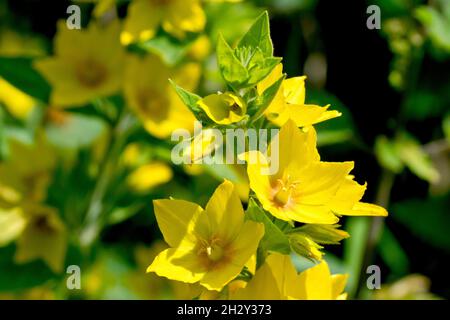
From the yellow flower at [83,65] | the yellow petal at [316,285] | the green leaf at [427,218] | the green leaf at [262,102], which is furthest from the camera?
the green leaf at [427,218]

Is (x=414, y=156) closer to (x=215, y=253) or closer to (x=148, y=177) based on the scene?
(x=148, y=177)

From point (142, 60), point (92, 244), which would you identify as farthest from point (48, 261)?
point (142, 60)

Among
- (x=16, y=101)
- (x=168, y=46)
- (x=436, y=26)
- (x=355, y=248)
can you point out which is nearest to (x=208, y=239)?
(x=168, y=46)

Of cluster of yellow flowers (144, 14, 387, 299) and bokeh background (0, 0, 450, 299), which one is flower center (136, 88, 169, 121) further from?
cluster of yellow flowers (144, 14, 387, 299)

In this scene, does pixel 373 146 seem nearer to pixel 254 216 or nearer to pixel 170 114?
pixel 170 114

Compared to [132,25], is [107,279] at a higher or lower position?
lower

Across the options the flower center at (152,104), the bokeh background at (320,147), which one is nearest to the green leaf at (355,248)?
the bokeh background at (320,147)

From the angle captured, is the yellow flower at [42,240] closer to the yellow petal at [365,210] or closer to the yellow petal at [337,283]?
the yellow petal at [337,283]

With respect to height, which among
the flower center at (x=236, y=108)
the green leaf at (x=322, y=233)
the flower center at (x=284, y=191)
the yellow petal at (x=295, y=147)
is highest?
the flower center at (x=236, y=108)
